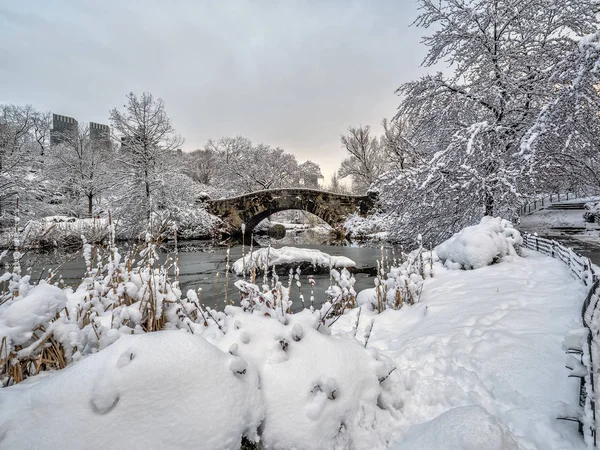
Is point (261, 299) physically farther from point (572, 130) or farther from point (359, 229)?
point (359, 229)

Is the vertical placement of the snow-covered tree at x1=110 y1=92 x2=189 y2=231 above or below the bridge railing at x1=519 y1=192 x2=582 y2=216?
above

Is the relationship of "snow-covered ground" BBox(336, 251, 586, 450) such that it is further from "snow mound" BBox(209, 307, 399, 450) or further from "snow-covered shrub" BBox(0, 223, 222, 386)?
"snow-covered shrub" BBox(0, 223, 222, 386)

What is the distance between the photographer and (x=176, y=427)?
1.21 m

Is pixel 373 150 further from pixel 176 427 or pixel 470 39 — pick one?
pixel 176 427

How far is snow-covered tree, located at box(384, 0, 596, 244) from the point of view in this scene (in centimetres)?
652

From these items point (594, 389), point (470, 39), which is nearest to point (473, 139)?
point (470, 39)

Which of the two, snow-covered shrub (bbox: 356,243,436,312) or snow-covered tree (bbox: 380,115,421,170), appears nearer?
snow-covered shrub (bbox: 356,243,436,312)

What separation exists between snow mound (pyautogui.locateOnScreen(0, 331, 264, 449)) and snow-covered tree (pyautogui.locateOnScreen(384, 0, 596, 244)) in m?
6.00

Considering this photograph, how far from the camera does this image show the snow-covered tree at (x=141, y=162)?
1555cm

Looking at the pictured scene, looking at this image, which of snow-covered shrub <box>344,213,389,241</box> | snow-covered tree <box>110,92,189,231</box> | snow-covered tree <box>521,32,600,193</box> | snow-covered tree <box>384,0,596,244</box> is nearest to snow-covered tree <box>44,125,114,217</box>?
snow-covered tree <box>110,92,189,231</box>

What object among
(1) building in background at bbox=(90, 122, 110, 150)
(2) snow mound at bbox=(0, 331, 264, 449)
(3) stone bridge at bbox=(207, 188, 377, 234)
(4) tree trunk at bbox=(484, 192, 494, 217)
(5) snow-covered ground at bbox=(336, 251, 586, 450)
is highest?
(1) building in background at bbox=(90, 122, 110, 150)

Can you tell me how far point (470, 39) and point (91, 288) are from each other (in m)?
9.41

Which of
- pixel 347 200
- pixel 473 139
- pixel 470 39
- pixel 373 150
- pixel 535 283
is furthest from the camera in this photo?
pixel 373 150

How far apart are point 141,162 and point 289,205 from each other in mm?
9059
